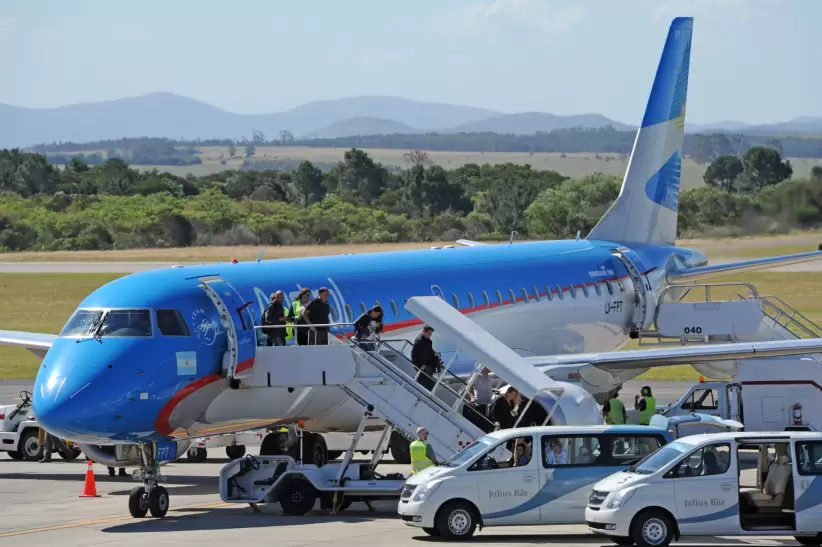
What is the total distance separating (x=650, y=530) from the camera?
850 inches

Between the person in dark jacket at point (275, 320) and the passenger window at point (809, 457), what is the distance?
32.2 ft

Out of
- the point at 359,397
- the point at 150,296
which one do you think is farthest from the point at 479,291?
the point at 150,296

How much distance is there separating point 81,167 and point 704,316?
146025mm

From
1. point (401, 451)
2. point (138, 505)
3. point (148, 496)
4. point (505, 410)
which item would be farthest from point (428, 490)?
point (401, 451)

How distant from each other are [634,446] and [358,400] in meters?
5.51

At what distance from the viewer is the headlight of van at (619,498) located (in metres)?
21.5

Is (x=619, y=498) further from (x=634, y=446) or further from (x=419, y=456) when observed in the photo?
(x=419, y=456)

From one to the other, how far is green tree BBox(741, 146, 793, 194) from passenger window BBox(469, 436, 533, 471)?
136689 millimetres

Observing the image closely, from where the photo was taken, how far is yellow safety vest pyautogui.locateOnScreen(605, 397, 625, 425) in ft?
120

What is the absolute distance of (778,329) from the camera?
43312 millimetres

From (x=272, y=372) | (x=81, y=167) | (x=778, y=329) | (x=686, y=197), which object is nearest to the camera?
(x=272, y=372)

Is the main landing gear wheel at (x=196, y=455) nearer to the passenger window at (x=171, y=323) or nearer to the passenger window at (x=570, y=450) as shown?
the passenger window at (x=171, y=323)

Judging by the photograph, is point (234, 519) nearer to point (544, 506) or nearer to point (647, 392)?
point (544, 506)

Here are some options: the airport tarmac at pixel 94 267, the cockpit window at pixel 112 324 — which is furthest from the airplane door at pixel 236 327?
the airport tarmac at pixel 94 267
